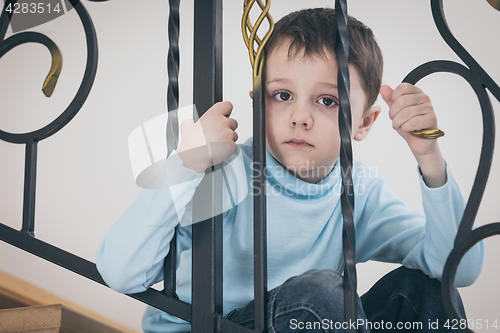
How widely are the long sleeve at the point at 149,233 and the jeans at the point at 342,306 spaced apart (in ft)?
0.50

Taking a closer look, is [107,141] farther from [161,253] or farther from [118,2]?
[161,253]

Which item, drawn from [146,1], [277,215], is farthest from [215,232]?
[146,1]

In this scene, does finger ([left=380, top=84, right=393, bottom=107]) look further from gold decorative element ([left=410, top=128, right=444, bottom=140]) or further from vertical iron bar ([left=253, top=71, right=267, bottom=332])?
vertical iron bar ([left=253, top=71, right=267, bottom=332])

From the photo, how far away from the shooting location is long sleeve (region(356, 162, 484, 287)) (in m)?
0.60

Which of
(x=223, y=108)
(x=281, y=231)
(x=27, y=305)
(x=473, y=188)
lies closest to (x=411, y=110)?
(x=473, y=188)

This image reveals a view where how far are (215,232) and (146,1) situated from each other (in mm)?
1162

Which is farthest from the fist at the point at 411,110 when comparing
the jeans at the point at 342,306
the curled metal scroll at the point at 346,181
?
the jeans at the point at 342,306

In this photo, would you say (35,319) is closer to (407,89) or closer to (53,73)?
(53,73)

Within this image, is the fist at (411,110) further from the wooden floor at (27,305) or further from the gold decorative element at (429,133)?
the wooden floor at (27,305)

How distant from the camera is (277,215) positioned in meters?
0.80

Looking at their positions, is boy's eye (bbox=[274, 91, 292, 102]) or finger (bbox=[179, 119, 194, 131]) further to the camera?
boy's eye (bbox=[274, 91, 292, 102])

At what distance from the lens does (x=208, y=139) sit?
0.55 meters

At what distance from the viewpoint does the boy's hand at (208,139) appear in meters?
0.54

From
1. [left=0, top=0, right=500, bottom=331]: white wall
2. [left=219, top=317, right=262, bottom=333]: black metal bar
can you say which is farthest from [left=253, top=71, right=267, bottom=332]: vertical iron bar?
[left=0, top=0, right=500, bottom=331]: white wall
